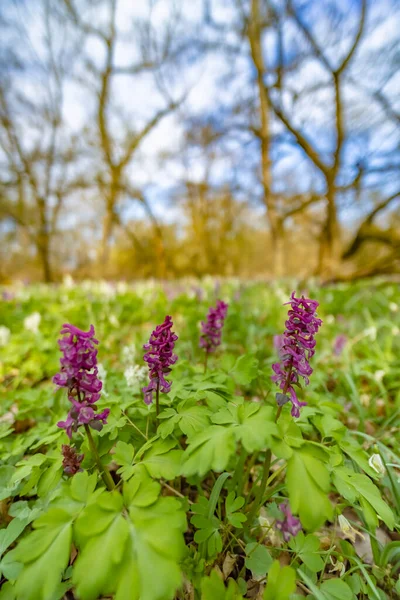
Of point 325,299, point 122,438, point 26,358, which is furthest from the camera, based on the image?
point 325,299

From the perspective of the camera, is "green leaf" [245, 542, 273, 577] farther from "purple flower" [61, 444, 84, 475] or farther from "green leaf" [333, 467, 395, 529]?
"purple flower" [61, 444, 84, 475]

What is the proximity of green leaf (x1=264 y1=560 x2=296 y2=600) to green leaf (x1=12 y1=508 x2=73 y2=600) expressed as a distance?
56 cm

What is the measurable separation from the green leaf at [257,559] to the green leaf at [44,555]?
0.65 metres

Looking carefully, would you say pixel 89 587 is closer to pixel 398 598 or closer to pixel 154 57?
pixel 398 598

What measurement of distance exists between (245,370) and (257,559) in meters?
0.66

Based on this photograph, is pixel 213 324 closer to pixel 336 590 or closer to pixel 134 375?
pixel 134 375

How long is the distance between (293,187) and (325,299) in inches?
460

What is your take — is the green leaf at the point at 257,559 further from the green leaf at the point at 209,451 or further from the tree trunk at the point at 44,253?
the tree trunk at the point at 44,253

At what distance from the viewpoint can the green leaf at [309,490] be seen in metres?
0.74

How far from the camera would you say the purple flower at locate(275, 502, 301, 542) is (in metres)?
1.29

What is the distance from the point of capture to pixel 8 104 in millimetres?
14820

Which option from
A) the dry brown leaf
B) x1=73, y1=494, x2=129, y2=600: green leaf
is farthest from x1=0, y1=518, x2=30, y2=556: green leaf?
the dry brown leaf

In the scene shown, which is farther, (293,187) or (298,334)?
(293,187)

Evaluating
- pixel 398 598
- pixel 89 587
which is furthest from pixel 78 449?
pixel 398 598
